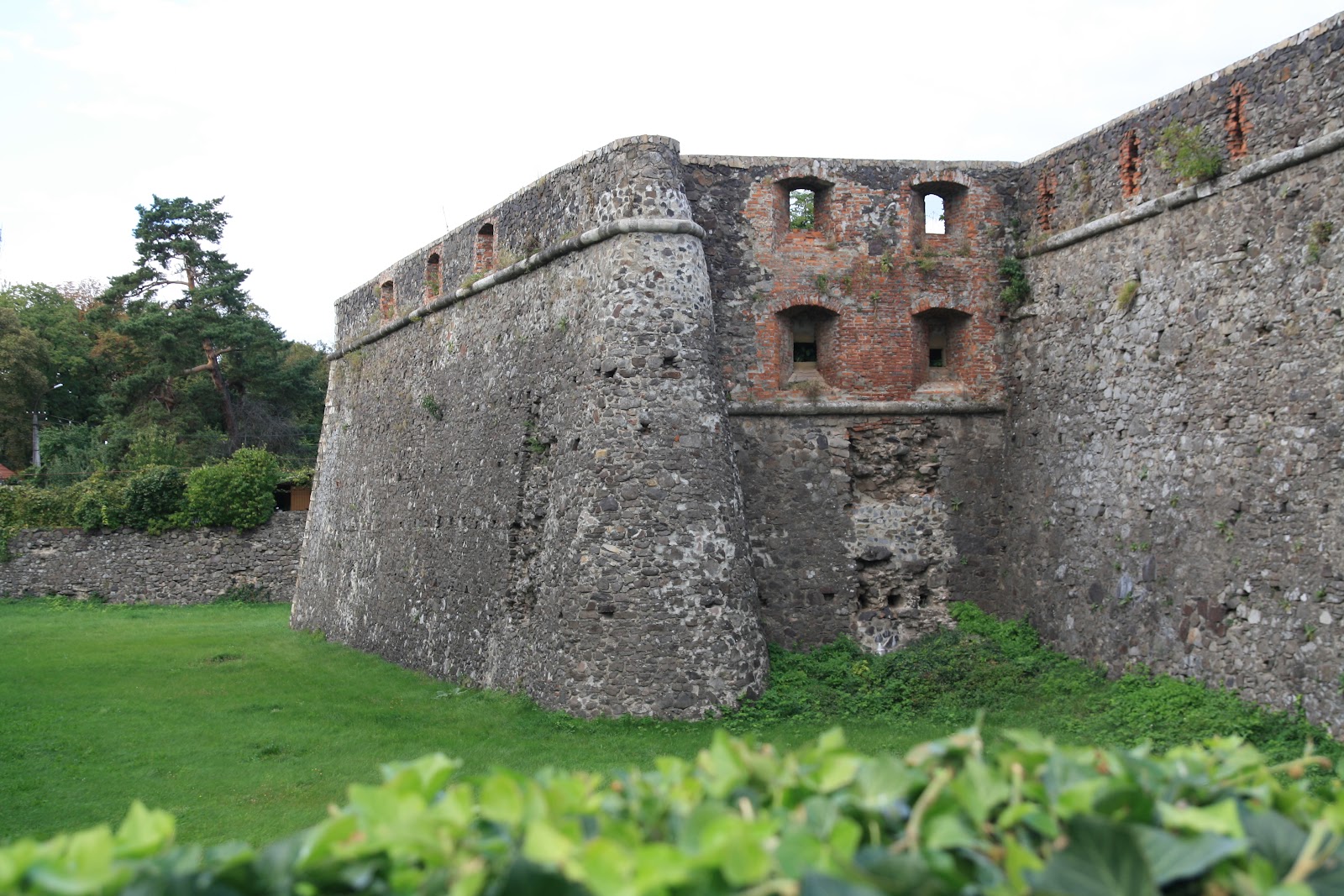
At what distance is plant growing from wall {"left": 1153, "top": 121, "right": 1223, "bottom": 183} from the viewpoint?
1040cm

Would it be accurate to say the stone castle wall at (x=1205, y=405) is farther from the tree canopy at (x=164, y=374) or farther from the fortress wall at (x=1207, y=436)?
the tree canopy at (x=164, y=374)

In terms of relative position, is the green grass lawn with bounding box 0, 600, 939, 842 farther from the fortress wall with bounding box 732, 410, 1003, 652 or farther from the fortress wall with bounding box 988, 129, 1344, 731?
the fortress wall with bounding box 988, 129, 1344, 731

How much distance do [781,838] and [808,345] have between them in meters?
11.8

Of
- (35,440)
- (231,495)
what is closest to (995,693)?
(231,495)

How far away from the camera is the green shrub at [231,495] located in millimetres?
26266

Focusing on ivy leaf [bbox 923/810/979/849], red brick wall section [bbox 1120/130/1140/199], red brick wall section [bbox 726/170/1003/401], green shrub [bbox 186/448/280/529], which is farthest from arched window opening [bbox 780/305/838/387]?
green shrub [bbox 186/448/280/529]

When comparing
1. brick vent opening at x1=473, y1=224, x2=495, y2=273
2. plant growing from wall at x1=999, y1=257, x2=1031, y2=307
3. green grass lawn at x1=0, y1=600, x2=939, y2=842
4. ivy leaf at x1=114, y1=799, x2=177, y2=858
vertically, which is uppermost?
brick vent opening at x1=473, y1=224, x2=495, y2=273

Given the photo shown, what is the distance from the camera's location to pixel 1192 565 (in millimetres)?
10469

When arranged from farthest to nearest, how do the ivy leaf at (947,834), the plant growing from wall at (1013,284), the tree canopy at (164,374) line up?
1. the tree canopy at (164,374)
2. the plant growing from wall at (1013,284)
3. the ivy leaf at (947,834)

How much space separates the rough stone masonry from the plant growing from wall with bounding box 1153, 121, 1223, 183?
0.05 metres

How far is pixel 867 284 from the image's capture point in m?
13.4

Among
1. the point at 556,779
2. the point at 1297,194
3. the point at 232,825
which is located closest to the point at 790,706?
the point at 232,825

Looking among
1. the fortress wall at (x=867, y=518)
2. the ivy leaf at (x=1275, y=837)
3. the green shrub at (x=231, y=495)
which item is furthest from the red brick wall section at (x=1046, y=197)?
the green shrub at (x=231, y=495)

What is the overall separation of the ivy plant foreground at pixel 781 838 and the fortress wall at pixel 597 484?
8611 mm
